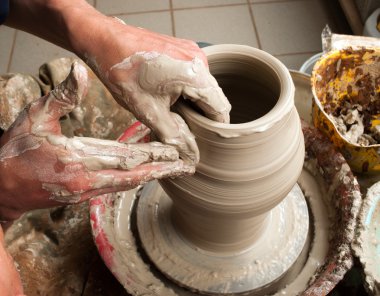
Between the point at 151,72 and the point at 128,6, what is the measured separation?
229 centimetres

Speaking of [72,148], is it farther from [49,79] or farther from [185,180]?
[49,79]

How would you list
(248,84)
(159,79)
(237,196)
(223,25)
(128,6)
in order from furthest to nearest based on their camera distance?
(128,6) → (223,25) → (248,84) → (237,196) → (159,79)

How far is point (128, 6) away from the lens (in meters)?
2.96

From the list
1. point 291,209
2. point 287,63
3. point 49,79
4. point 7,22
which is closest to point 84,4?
point 7,22

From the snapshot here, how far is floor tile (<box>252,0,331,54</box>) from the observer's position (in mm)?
2664

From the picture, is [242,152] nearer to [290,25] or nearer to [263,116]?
[263,116]

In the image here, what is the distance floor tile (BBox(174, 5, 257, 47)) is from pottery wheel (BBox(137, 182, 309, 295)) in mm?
1578

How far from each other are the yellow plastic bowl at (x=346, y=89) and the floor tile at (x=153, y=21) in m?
1.42

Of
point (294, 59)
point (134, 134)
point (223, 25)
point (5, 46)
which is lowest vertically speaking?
point (294, 59)

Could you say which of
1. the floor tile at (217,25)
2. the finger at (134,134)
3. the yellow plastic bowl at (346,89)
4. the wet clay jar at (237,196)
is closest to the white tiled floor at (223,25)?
the floor tile at (217,25)

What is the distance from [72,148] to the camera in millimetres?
818

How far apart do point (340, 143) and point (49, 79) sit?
1.19m

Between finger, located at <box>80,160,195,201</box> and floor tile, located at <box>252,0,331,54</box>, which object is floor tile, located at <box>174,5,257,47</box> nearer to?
floor tile, located at <box>252,0,331,54</box>

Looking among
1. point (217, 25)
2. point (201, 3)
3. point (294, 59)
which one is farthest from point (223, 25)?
point (294, 59)
